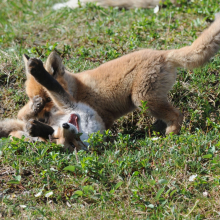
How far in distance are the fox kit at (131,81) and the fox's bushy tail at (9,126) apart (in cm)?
81

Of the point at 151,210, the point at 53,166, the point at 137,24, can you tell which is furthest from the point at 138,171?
the point at 137,24

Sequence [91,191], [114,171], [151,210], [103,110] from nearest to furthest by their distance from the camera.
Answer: [151,210]
[91,191]
[114,171]
[103,110]

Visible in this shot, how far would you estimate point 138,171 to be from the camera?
362 centimetres

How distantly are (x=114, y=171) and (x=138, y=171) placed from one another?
0.26 meters

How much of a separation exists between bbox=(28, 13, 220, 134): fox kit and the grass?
35 cm

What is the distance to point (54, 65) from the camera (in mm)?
5016

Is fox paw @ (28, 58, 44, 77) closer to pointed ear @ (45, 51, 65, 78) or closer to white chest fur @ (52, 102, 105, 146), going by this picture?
pointed ear @ (45, 51, 65, 78)

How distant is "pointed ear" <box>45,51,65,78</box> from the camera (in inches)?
195

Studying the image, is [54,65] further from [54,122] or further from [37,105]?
[54,122]

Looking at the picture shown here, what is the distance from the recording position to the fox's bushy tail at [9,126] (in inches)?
200

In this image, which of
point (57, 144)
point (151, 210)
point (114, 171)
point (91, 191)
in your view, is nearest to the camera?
point (151, 210)

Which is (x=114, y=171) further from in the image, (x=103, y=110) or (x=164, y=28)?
(x=164, y=28)

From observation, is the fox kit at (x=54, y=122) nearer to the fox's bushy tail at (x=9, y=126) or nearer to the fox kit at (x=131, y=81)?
the fox's bushy tail at (x=9, y=126)

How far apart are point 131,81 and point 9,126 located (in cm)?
199
